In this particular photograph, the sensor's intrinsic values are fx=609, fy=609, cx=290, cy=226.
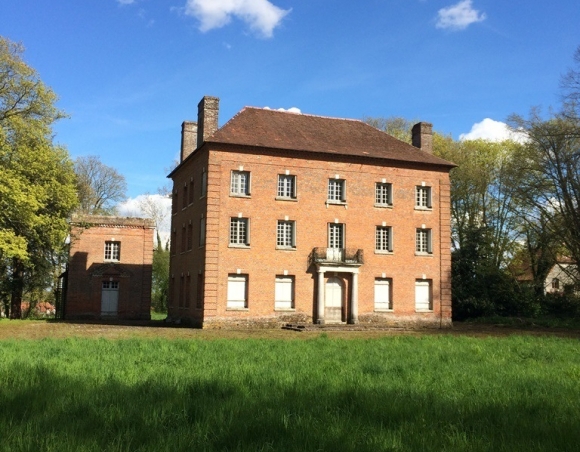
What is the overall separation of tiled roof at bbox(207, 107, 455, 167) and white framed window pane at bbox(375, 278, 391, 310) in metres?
7.40

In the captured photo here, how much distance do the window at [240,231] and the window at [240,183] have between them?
59.8 inches

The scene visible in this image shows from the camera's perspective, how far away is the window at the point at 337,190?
35750 mm

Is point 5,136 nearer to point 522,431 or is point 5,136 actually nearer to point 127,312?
point 127,312

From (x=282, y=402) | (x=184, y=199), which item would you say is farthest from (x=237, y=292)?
(x=282, y=402)

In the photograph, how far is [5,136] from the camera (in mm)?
36188

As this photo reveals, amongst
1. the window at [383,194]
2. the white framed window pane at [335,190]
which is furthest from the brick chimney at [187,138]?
the window at [383,194]

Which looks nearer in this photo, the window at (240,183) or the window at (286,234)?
the window at (240,183)

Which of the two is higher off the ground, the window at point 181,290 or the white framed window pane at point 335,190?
the white framed window pane at point 335,190

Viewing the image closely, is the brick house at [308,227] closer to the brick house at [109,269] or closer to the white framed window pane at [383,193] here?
the white framed window pane at [383,193]

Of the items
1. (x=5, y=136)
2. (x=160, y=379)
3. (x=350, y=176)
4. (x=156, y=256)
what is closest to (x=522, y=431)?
(x=160, y=379)

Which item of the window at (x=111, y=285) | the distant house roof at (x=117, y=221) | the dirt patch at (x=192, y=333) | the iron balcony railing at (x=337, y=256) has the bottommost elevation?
the dirt patch at (x=192, y=333)

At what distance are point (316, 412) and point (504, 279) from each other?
3999cm

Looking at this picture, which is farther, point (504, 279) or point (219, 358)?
point (504, 279)

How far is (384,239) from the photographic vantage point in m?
36.7
